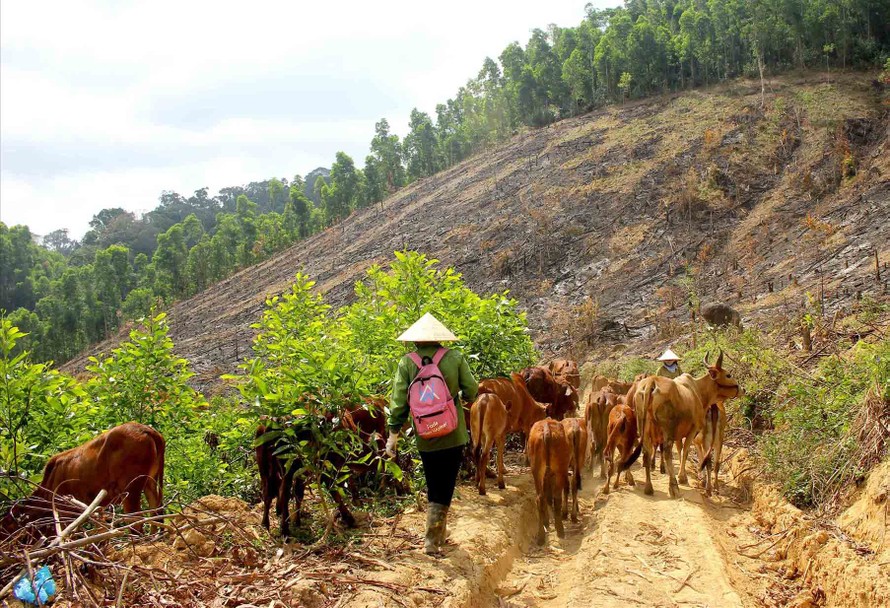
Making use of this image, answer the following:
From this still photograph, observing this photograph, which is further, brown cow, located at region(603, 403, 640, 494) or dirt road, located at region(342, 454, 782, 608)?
brown cow, located at region(603, 403, 640, 494)

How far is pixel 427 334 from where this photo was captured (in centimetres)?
614

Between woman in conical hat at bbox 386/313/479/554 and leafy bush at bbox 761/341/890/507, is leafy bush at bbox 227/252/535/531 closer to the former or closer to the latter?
woman in conical hat at bbox 386/313/479/554

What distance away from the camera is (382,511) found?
7277 mm

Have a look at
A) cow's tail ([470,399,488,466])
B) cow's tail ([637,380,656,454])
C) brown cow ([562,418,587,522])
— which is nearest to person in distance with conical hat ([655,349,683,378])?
cow's tail ([637,380,656,454])

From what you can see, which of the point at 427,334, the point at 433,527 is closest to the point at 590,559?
the point at 433,527

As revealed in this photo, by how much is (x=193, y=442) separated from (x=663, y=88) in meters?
55.6

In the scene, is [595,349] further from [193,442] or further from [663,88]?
[663,88]

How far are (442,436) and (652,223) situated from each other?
3137 centimetres

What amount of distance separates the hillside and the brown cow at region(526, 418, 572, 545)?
1327cm

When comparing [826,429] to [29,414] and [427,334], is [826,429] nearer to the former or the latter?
[427,334]

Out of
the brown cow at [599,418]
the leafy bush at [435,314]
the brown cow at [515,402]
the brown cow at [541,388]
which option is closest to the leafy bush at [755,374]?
the brown cow at [599,418]

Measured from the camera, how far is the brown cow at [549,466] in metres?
7.30

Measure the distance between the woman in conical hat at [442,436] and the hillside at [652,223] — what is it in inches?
587

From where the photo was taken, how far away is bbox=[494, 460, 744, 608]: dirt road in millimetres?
5605
